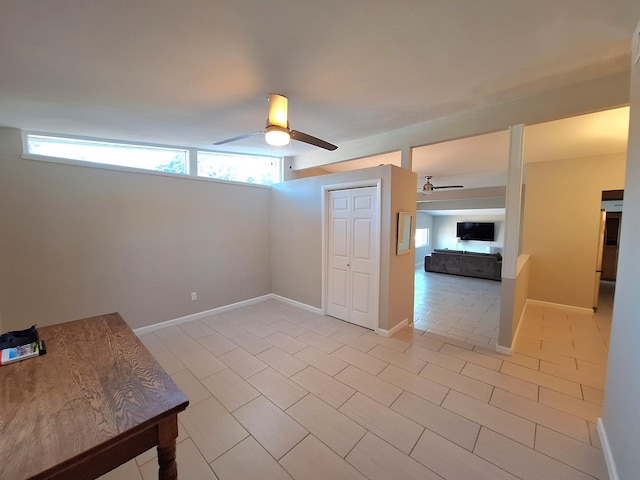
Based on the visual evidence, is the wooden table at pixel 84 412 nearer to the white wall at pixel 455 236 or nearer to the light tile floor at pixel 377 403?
the light tile floor at pixel 377 403

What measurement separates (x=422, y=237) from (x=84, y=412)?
429 inches

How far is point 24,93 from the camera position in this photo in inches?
88.0

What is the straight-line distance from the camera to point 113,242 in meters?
3.19

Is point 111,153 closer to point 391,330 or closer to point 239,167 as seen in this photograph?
point 239,167

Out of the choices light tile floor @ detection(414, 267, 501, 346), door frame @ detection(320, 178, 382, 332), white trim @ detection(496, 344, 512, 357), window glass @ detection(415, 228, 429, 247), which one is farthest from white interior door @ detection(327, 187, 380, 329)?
window glass @ detection(415, 228, 429, 247)

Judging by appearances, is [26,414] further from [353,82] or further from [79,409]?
[353,82]

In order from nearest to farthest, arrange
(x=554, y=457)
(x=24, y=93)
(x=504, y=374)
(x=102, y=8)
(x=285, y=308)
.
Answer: (x=102, y=8) → (x=554, y=457) → (x=24, y=93) → (x=504, y=374) → (x=285, y=308)

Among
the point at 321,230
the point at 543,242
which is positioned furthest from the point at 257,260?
the point at 543,242

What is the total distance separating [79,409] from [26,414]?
17 centimetres

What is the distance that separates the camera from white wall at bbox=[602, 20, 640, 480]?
1334mm

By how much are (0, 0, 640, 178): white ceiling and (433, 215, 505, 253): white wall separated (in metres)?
8.22

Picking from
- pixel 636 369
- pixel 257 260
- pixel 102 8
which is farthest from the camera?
pixel 257 260

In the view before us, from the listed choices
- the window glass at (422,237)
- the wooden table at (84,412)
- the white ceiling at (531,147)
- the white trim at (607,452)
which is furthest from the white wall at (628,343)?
the window glass at (422,237)

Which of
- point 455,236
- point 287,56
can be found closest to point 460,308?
point 287,56
